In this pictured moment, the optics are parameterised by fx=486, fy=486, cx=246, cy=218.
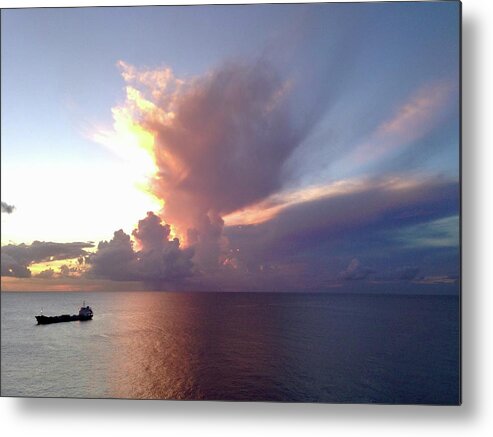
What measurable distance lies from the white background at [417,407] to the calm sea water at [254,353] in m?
0.12

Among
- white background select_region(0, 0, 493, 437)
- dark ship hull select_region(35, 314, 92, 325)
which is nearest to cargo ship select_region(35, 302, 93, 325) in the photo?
dark ship hull select_region(35, 314, 92, 325)

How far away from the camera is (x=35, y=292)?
14.0 feet

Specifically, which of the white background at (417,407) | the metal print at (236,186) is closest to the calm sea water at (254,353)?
the metal print at (236,186)

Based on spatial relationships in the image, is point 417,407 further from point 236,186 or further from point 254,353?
point 236,186

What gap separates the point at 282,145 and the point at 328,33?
0.96 meters

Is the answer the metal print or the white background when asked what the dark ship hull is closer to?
the metal print

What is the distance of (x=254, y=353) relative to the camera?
411 cm

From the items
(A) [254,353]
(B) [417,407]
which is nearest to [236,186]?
(A) [254,353]

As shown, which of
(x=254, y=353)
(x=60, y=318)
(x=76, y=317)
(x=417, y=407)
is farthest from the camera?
(x=76, y=317)

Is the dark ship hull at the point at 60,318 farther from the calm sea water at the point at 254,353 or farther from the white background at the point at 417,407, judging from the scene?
the white background at the point at 417,407

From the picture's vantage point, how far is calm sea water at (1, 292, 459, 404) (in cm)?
374

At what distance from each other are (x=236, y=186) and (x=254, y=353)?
4.68ft

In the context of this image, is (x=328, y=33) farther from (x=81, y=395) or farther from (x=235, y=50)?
(x=81, y=395)

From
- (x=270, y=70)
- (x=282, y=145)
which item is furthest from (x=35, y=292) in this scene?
(x=270, y=70)
